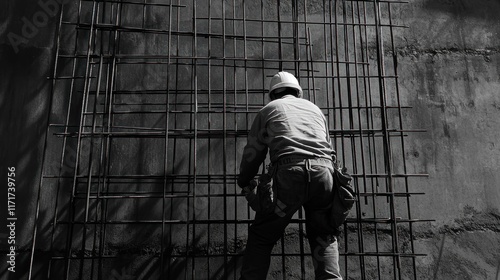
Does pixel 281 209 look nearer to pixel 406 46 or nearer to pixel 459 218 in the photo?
pixel 459 218

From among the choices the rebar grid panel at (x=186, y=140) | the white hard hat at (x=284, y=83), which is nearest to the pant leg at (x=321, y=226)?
the white hard hat at (x=284, y=83)

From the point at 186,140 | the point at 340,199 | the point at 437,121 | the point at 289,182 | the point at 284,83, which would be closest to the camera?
the point at 289,182

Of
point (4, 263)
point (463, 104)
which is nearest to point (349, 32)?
point (463, 104)

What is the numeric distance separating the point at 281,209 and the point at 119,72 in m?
3.40

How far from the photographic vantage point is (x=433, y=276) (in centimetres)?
632

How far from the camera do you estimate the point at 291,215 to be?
166 inches

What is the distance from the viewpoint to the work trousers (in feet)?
13.6

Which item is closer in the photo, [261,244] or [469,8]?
[261,244]

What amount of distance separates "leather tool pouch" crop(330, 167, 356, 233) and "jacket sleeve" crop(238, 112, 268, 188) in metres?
0.68

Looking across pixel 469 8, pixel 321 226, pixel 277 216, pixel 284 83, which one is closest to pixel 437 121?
pixel 469 8

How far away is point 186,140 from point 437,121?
11.4 feet

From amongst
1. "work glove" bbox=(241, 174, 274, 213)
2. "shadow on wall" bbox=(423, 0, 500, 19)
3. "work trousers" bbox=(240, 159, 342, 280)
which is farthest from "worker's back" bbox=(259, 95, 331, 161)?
"shadow on wall" bbox=(423, 0, 500, 19)

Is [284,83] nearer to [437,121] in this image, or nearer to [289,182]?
[289,182]

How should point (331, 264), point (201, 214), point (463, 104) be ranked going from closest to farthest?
point (331, 264) → point (201, 214) → point (463, 104)
